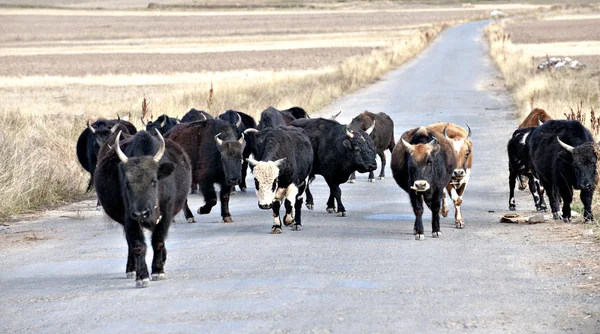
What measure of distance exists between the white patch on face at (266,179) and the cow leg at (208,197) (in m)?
1.93

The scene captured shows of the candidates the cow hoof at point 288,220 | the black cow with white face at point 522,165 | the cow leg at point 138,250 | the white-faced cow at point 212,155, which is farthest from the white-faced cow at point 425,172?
the cow leg at point 138,250

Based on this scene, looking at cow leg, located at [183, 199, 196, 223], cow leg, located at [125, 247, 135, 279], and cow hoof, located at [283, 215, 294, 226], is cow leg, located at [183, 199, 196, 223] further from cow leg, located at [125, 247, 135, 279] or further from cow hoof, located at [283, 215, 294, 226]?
cow leg, located at [125, 247, 135, 279]

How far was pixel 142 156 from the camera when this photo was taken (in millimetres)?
11258

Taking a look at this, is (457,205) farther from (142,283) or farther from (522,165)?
(142,283)

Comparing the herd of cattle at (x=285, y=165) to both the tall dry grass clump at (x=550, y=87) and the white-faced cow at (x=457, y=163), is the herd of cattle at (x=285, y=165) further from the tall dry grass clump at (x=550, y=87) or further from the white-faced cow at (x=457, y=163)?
the tall dry grass clump at (x=550, y=87)

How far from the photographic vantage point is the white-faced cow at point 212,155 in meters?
15.7

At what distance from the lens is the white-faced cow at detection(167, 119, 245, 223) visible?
1568 centimetres

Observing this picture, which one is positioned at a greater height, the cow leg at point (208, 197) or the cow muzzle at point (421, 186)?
the cow muzzle at point (421, 186)

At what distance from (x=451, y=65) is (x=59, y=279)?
4866cm

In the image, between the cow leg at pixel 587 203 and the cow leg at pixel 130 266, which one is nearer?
the cow leg at pixel 130 266

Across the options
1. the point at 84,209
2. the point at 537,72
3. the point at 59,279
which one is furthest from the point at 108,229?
the point at 537,72

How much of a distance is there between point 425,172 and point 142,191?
461cm

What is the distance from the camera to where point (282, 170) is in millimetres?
14703

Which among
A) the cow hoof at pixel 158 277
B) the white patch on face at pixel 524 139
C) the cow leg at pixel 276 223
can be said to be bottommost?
the cow leg at pixel 276 223
